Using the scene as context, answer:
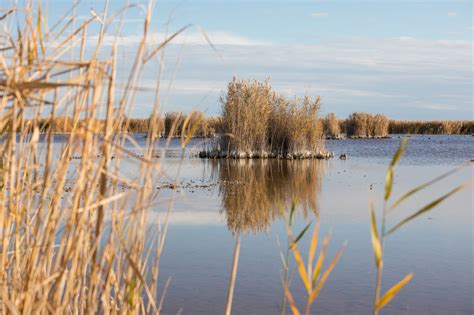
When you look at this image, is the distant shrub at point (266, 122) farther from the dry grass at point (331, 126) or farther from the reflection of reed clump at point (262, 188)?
the dry grass at point (331, 126)

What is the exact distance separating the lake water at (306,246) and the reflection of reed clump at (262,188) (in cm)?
3

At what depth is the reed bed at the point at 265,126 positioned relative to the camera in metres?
18.3

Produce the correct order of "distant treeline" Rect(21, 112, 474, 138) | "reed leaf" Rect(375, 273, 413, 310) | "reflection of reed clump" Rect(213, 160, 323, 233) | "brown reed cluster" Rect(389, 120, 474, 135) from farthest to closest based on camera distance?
"brown reed cluster" Rect(389, 120, 474, 135) < "distant treeline" Rect(21, 112, 474, 138) < "reflection of reed clump" Rect(213, 160, 323, 233) < "reed leaf" Rect(375, 273, 413, 310)

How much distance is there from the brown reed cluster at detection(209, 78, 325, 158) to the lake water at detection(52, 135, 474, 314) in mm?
5453

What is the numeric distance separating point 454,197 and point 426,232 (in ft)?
11.1

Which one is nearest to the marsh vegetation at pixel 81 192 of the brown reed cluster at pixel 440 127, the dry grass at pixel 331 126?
the dry grass at pixel 331 126

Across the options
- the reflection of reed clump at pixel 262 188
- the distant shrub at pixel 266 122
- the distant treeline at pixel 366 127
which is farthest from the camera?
Answer: the distant treeline at pixel 366 127

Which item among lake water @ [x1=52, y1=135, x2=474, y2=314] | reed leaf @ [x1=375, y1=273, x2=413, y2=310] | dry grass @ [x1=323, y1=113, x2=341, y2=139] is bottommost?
lake water @ [x1=52, y1=135, x2=474, y2=314]

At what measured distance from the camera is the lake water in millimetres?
4742

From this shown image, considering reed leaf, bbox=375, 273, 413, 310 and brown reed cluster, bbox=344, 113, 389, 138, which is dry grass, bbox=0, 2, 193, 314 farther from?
brown reed cluster, bbox=344, 113, 389, 138

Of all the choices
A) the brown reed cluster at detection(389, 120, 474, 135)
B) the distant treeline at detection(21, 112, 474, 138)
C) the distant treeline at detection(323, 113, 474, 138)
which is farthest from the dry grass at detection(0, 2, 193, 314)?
the brown reed cluster at detection(389, 120, 474, 135)

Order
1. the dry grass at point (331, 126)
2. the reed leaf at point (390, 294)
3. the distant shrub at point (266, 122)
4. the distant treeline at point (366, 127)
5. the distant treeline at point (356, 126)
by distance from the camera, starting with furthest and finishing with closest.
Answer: the distant treeline at point (366, 127) → the dry grass at point (331, 126) → the distant treeline at point (356, 126) → the distant shrub at point (266, 122) → the reed leaf at point (390, 294)

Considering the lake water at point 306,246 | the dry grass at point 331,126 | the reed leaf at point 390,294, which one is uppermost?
the dry grass at point 331,126

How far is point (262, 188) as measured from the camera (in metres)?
11.5
